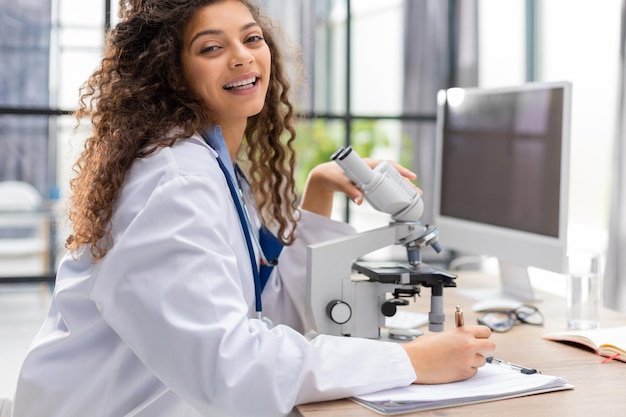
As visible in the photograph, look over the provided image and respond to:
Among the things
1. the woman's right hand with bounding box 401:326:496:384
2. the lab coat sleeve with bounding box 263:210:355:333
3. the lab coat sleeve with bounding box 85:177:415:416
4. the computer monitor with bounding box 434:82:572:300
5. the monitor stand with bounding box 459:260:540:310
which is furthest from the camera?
the monitor stand with bounding box 459:260:540:310

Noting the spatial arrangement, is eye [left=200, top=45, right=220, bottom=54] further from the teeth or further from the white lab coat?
the white lab coat

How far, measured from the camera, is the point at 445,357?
1266 mm

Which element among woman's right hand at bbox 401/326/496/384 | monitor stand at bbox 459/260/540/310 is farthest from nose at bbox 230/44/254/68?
monitor stand at bbox 459/260/540/310

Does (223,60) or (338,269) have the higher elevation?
(223,60)

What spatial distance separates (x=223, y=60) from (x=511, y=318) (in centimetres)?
91

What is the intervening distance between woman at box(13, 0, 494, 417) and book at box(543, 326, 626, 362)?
0.33 meters

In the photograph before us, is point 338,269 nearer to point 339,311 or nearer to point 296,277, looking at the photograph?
point 339,311

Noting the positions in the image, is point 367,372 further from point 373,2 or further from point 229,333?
point 373,2

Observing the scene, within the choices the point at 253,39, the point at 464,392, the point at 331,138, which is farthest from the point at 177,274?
the point at 331,138

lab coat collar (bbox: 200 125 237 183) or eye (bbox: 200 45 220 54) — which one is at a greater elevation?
eye (bbox: 200 45 220 54)

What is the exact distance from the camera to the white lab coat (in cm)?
114

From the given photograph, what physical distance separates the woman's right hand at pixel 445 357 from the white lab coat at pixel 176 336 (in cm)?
3

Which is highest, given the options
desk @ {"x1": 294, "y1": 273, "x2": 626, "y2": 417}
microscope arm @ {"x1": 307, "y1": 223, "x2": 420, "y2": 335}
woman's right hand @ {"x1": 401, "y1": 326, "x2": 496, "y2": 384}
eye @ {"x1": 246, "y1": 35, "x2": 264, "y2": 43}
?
eye @ {"x1": 246, "y1": 35, "x2": 264, "y2": 43}

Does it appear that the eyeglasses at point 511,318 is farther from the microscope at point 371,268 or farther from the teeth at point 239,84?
the teeth at point 239,84
